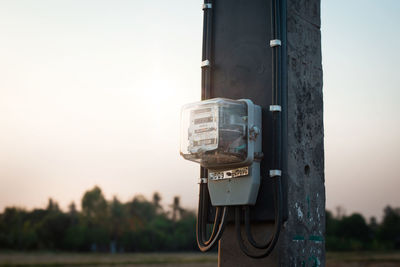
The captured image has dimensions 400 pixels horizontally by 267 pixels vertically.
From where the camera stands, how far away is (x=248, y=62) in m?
3.05

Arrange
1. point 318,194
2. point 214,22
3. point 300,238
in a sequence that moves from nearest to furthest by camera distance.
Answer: point 300,238, point 318,194, point 214,22

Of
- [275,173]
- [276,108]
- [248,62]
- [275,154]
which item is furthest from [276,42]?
[275,173]

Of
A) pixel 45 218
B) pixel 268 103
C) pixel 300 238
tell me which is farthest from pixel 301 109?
pixel 45 218

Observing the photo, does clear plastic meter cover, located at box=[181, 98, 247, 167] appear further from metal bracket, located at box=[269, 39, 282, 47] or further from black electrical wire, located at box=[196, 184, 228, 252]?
metal bracket, located at box=[269, 39, 282, 47]

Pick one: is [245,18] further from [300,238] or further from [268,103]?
[300,238]

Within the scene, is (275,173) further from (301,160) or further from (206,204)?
(206,204)

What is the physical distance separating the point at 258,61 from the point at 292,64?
0.66 feet

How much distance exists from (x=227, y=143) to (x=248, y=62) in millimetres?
624

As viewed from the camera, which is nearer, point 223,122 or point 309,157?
point 223,122

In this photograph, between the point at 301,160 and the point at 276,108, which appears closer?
the point at 276,108

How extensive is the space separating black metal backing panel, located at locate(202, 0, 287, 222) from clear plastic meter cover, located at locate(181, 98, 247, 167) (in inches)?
7.2

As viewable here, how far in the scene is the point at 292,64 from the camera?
117 inches

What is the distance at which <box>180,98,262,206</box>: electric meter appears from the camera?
2.69m

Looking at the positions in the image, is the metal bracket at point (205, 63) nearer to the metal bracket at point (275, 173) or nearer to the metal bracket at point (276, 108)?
the metal bracket at point (276, 108)
